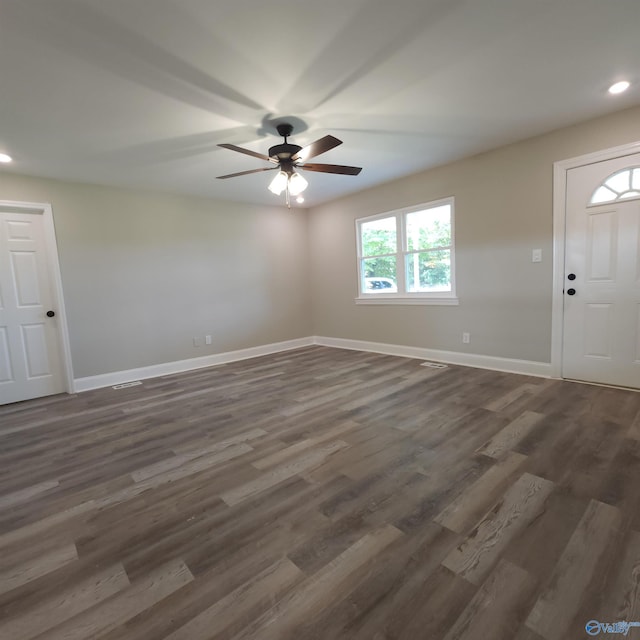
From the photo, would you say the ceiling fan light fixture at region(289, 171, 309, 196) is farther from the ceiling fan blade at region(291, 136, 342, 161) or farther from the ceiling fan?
the ceiling fan blade at region(291, 136, 342, 161)

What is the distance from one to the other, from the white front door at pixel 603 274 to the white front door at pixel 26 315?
5811mm

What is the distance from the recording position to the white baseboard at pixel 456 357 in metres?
3.80

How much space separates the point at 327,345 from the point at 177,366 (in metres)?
2.60

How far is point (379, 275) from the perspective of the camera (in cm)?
541

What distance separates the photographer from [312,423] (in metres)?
2.85

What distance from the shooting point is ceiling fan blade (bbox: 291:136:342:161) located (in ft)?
8.23

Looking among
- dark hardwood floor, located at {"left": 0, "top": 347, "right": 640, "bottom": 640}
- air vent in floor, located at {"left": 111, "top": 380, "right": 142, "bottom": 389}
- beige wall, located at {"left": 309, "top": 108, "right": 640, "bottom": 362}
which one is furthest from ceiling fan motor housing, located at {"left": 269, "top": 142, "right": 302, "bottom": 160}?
air vent in floor, located at {"left": 111, "top": 380, "right": 142, "bottom": 389}

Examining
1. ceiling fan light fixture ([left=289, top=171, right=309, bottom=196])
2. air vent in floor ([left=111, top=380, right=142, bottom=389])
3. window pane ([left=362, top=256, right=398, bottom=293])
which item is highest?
ceiling fan light fixture ([left=289, top=171, right=309, bottom=196])

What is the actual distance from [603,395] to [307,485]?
9.51 feet

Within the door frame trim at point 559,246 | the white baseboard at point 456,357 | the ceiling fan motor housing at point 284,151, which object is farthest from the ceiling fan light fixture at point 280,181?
the white baseboard at point 456,357

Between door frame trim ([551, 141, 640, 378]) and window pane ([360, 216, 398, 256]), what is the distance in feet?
6.67

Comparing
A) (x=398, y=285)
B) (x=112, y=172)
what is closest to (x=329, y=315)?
(x=398, y=285)

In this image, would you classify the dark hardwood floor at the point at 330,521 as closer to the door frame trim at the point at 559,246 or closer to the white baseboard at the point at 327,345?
the door frame trim at the point at 559,246

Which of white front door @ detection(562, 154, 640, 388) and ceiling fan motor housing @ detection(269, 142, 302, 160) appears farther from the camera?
white front door @ detection(562, 154, 640, 388)
